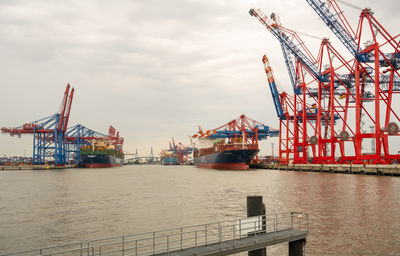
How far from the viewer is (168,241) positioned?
1075 cm

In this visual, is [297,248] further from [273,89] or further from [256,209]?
[273,89]

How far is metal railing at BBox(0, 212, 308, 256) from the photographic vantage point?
424 inches

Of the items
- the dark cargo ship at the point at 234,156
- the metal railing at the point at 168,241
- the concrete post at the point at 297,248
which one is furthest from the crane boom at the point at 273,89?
the concrete post at the point at 297,248

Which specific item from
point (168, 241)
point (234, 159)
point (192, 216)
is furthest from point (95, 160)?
point (168, 241)

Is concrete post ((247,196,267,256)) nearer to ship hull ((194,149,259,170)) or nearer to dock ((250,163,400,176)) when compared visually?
dock ((250,163,400,176))

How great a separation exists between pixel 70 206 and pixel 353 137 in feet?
196

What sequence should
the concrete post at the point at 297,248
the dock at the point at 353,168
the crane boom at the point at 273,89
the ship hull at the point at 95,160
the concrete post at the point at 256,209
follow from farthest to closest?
the ship hull at the point at 95,160, the crane boom at the point at 273,89, the dock at the point at 353,168, the concrete post at the point at 297,248, the concrete post at the point at 256,209

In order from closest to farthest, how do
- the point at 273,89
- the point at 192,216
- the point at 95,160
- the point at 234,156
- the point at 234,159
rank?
the point at 192,216 → the point at 234,156 → the point at 234,159 → the point at 273,89 → the point at 95,160

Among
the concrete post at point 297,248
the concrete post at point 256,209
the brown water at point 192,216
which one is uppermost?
the concrete post at point 256,209

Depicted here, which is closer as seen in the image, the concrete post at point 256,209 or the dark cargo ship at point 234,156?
the concrete post at point 256,209

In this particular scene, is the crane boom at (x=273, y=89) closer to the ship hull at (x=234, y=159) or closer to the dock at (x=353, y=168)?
the ship hull at (x=234, y=159)

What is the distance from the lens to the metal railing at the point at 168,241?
35.3 feet

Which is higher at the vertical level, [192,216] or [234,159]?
[234,159]

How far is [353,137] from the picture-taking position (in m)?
70.5
